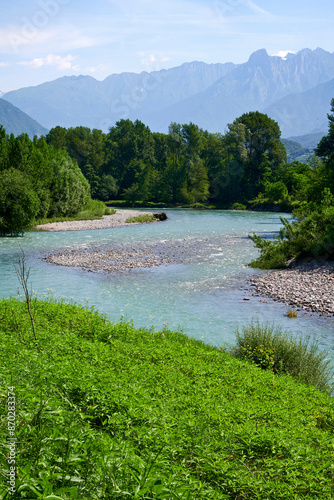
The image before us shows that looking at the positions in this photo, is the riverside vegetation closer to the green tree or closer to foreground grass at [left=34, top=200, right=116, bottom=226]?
foreground grass at [left=34, top=200, right=116, bottom=226]

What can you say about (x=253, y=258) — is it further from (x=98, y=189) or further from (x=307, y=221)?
(x=98, y=189)

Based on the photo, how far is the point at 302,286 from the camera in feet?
67.1

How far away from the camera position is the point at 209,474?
424 cm

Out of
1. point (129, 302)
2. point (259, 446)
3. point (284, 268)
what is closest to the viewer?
point (259, 446)

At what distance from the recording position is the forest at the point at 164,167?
2119 inches

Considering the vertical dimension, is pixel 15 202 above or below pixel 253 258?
above

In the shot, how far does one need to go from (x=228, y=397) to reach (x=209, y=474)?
263 cm

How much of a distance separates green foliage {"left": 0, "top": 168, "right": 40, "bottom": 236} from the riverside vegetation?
34.1 meters

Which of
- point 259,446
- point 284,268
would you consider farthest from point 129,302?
point 259,446

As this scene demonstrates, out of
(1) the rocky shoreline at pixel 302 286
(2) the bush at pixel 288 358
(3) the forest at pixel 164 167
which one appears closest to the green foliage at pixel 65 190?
(3) the forest at pixel 164 167

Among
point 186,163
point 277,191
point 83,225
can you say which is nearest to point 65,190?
point 83,225

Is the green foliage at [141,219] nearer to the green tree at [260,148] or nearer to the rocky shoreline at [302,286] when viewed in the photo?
the rocky shoreline at [302,286]

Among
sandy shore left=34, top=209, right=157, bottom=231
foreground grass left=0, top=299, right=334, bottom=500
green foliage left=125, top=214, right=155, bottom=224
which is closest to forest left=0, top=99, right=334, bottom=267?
sandy shore left=34, top=209, right=157, bottom=231

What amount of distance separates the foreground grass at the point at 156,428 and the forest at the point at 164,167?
3936 cm
